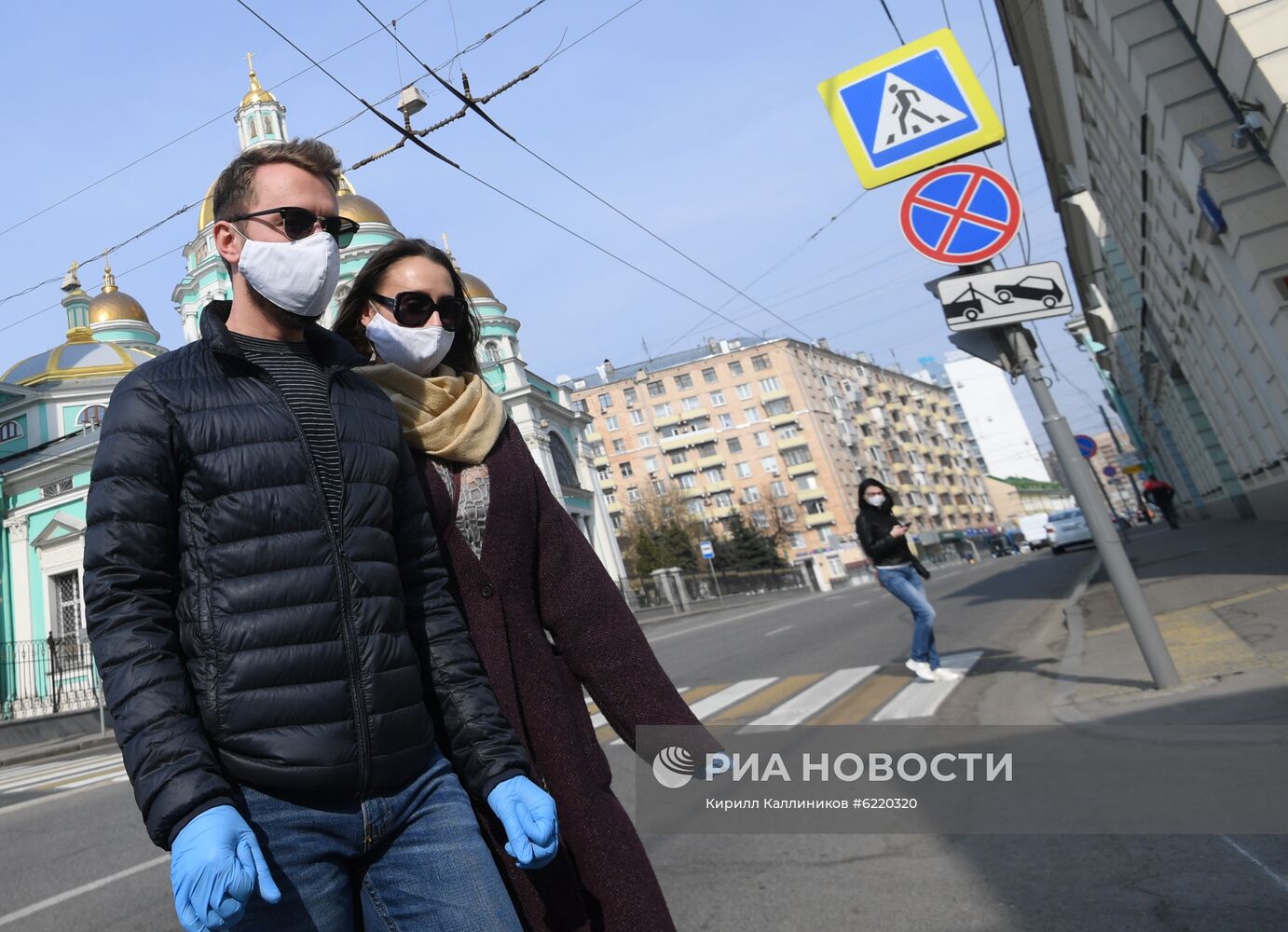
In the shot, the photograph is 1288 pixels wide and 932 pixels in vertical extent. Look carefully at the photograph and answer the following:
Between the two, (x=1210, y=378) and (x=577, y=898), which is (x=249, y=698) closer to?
(x=577, y=898)

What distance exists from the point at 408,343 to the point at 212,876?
4.63 ft

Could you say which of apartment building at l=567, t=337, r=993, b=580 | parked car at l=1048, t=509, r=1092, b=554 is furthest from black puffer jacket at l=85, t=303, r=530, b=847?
apartment building at l=567, t=337, r=993, b=580

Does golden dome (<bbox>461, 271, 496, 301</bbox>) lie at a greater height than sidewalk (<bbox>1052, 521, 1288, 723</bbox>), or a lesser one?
greater

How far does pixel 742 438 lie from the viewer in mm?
79250

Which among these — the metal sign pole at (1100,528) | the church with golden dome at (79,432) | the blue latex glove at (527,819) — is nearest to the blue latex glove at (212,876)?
the blue latex glove at (527,819)

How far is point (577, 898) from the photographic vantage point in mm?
1848

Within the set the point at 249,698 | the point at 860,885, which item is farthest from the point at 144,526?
the point at 860,885

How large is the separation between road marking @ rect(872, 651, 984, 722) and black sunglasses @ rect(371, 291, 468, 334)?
507 centimetres

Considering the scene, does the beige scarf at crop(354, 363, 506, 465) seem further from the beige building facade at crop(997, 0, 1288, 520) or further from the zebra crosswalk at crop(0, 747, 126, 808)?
the zebra crosswalk at crop(0, 747, 126, 808)

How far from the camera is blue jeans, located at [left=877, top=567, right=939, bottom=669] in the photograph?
25.6 feet

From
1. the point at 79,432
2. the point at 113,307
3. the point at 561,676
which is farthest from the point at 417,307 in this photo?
the point at 113,307

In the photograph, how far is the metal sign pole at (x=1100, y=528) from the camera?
5.28m

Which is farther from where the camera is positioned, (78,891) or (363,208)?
(363,208)

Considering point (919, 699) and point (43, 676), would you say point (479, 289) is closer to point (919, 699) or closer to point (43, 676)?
point (43, 676)
